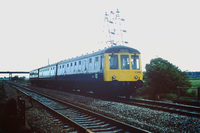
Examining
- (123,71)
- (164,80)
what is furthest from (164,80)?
(123,71)

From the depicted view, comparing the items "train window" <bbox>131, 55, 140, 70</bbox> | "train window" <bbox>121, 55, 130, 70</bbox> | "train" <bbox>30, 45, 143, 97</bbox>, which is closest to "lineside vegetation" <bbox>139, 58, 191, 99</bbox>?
"train" <bbox>30, 45, 143, 97</bbox>

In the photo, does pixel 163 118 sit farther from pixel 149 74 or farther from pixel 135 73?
pixel 149 74

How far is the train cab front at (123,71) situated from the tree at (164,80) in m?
2.57

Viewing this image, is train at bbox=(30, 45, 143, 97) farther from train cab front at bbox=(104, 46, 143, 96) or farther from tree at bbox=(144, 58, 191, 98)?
tree at bbox=(144, 58, 191, 98)

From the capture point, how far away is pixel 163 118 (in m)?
7.01

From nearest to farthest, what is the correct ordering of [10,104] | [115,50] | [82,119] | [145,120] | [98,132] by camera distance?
[98,132] → [10,104] → [145,120] → [82,119] → [115,50]

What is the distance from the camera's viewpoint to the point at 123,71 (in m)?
12.9

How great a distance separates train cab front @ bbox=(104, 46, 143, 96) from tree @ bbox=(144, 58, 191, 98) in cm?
257

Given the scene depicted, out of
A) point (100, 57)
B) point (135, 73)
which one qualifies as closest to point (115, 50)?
point (100, 57)

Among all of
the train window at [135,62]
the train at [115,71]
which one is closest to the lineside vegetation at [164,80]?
the train at [115,71]

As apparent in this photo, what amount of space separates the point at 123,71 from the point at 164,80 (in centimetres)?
414

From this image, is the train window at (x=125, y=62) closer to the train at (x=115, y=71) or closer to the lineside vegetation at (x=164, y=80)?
the train at (x=115, y=71)

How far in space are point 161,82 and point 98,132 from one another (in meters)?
11.0

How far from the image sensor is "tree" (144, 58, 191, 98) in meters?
15.3
